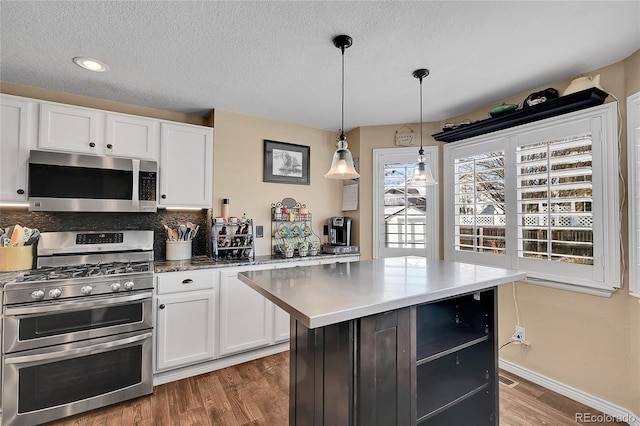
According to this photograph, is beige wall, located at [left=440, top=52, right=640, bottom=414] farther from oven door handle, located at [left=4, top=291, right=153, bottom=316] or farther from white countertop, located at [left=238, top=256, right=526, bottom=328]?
oven door handle, located at [left=4, top=291, right=153, bottom=316]

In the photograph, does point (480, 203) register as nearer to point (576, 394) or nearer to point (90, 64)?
point (576, 394)

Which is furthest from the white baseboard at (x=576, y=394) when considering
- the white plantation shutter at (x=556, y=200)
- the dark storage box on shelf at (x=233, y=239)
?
the dark storage box on shelf at (x=233, y=239)

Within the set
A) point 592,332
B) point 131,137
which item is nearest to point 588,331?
point 592,332

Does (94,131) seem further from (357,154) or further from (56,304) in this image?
(357,154)

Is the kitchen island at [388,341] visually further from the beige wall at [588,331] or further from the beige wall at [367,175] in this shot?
the beige wall at [367,175]

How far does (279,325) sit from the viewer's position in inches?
112

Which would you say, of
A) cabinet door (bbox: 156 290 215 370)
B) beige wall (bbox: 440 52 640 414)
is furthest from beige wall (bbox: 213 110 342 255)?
beige wall (bbox: 440 52 640 414)

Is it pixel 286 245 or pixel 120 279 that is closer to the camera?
pixel 120 279

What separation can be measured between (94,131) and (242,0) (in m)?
1.74

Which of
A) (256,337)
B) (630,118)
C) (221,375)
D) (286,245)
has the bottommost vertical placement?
(221,375)

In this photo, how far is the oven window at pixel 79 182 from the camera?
84.3 inches

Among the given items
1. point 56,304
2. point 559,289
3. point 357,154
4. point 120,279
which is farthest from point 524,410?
point 56,304

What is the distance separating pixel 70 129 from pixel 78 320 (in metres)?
1.45

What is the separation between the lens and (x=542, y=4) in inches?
57.4
